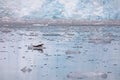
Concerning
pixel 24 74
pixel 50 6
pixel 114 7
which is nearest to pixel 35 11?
pixel 50 6

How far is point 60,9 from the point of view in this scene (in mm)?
39469

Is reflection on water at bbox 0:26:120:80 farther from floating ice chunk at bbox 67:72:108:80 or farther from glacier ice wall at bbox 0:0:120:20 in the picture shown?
glacier ice wall at bbox 0:0:120:20

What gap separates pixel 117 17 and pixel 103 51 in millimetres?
27050

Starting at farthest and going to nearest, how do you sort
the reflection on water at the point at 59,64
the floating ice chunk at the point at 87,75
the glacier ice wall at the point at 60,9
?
1. the glacier ice wall at the point at 60,9
2. the reflection on water at the point at 59,64
3. the floating ice chunk at the point at 87,75

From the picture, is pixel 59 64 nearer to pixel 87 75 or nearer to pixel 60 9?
pixel 87 75

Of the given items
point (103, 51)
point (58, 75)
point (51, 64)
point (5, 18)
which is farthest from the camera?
point (5, 18)

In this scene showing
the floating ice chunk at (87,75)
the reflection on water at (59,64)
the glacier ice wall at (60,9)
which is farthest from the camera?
the glacier ice wall at (60,9)

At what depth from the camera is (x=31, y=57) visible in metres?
9.62

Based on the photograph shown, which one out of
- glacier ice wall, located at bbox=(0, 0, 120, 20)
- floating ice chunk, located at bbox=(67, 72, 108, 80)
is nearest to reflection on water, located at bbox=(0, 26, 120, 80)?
floating ice chunk, located at bbox=(67, 72, 108, 80)

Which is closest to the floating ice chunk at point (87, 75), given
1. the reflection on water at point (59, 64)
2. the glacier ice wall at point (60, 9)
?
the reflection on water at point (59, 64)

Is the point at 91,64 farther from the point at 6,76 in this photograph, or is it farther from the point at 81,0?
the point at 81,0

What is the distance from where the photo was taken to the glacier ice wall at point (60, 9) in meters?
37.2

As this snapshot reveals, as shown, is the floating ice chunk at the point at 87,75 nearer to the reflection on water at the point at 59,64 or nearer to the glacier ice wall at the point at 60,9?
the reflection on water at the point at 59,64

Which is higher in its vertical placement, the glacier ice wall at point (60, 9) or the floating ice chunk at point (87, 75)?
the glacier ice wall at point (60, 9)
